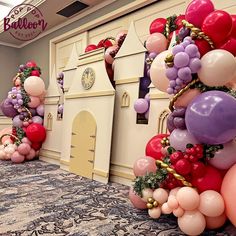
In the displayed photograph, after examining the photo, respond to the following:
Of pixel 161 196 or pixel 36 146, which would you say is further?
pixel 36 146

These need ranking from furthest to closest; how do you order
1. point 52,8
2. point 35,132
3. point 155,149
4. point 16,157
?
point 52,8 < point 35,132 < point 16,157 < point 155,149

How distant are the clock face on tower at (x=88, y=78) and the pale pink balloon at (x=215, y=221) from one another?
6.41ft

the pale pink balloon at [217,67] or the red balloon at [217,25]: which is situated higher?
the red balloon at [217,25]

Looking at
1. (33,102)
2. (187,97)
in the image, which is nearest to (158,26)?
(187,97)

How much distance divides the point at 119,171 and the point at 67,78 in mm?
1652

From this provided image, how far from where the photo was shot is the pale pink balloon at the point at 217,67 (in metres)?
1.51

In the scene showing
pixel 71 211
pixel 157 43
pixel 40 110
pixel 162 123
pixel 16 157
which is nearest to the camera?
pixel 71 211

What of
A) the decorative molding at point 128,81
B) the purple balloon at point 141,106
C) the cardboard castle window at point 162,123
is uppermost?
the decorative molding at point 128,81

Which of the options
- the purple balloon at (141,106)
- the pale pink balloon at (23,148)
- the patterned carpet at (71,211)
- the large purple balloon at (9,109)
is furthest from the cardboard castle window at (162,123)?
the large purple balloon at (9,109)

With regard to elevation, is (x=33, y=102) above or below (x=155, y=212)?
above

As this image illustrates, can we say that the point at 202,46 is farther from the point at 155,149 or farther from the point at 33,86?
the point at 33,86

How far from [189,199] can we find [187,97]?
0.63 m

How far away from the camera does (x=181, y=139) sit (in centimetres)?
167

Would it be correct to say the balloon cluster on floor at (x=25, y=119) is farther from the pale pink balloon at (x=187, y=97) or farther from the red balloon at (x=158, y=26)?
the pale pink balloon at (x=187, y=97)
